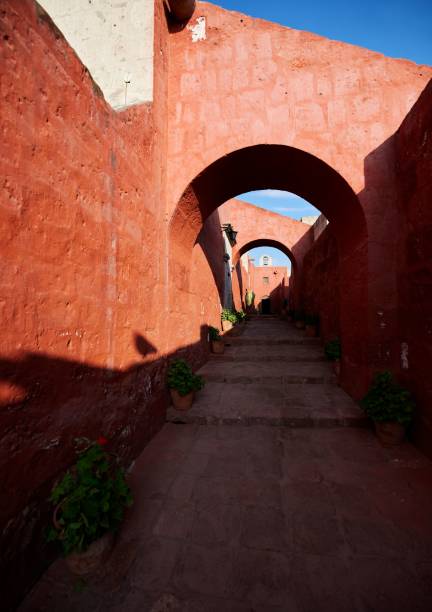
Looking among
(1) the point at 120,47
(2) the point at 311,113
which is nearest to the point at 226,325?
(2) the point at 311,113

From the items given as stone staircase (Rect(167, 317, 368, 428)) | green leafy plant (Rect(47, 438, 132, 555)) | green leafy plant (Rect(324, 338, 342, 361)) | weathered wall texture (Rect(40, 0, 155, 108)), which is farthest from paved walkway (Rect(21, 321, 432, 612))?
weathered wall texture (Rect(40, 0, 155, 108))

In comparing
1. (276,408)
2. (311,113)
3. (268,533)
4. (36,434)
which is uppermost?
(311,113)

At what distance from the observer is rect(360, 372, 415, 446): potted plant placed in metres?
2.87

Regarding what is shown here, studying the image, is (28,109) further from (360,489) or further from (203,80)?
(360,489)

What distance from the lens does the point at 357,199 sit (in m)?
3.51

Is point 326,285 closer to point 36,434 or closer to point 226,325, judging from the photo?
point 226,325

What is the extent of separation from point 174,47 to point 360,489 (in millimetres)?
5760

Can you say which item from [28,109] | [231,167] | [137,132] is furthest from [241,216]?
[28,109]

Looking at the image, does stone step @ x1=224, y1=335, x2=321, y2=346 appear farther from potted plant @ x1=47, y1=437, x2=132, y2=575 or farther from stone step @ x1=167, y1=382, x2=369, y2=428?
potted plant @ x1=47, y1=437, x2=132, y2=575

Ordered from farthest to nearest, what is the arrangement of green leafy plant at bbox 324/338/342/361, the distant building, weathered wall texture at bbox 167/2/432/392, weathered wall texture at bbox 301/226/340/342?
1. the distant building
2. weathered wall texture at bbox 301/226/340/342
3. green leafy plant at bbox 324/338/342/361
4. weathered wall texture at bbox 167/2/432/392

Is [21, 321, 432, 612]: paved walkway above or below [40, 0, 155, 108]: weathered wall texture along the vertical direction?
below

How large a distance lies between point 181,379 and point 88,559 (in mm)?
2085

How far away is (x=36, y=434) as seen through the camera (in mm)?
1604

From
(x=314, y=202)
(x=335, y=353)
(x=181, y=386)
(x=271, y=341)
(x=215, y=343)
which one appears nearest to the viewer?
(x=181, y=386)
